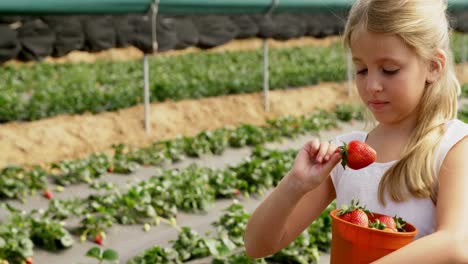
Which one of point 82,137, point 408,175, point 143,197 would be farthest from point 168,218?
point 408,175

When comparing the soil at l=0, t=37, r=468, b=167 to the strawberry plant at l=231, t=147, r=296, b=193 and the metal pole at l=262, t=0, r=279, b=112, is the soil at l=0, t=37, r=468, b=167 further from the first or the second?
the strawberry plant at l=231, t=147, r=296, b=193

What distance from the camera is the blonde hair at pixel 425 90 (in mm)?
1783

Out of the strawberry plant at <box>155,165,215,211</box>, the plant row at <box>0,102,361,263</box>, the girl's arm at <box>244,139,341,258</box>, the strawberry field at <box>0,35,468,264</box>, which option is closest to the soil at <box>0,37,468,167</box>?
the strawberry field at <box>0,35,468,264</box>

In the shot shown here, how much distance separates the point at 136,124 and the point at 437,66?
704 centimetres

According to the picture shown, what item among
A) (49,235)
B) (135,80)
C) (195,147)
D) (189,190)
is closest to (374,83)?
(49,235)

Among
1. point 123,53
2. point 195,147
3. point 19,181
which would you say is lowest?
point 123,53

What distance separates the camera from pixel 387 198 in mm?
1854

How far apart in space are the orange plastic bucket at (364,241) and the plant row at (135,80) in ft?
23.4

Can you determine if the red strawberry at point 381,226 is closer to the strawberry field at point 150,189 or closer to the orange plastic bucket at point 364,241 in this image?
the orange plastic bucket at point 364,241

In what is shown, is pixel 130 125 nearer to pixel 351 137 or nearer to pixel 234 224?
pixel 234 224

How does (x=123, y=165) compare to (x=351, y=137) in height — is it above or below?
below

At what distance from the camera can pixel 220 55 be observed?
1652cm

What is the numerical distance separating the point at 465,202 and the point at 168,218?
375 centimetres

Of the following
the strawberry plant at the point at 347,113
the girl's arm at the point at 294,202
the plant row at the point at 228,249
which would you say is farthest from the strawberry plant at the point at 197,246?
the strawberry plant at the point at 347,113
